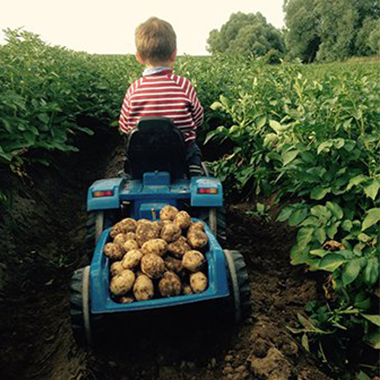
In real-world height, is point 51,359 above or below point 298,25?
below

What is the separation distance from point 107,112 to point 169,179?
12.8 feet

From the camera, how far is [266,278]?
3.41 m

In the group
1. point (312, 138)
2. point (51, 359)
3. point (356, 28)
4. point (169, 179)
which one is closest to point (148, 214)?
point (169, 179)

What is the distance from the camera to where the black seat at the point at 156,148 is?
2984 millimetres

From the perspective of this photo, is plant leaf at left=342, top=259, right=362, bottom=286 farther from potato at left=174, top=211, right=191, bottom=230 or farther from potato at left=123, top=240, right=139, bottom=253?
potato at left=123, top=240, right=139, bottom=253

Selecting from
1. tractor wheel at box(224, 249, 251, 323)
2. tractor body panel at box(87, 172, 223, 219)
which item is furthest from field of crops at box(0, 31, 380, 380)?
tractor body panel at box(87, 172, 223, 219)

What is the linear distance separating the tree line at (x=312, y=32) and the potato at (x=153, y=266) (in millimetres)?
33291

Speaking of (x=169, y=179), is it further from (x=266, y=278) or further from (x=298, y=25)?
(x=298, y=25)

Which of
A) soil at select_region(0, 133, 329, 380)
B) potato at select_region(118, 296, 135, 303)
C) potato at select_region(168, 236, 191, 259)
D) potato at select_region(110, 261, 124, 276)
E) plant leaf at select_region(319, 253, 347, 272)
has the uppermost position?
potato at select_region(168, 236, 191, 259)

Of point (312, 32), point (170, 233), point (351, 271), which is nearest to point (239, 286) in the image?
point (170, 233)

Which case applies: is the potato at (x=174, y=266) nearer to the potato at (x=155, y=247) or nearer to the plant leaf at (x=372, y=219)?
the potato at (x=155, y=247)

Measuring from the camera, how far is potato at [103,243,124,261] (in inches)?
100

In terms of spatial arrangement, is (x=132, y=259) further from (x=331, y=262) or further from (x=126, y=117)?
(x=126, y=117)

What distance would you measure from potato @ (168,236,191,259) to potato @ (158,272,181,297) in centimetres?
19
